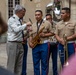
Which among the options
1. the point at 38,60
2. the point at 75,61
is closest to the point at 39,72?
the point at 38,60

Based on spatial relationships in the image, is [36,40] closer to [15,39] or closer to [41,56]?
[41,56]

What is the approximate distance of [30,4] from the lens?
86.7ft

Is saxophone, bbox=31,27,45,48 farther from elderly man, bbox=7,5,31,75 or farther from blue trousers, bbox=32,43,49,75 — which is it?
elderly man, bbox=7,5,31,75

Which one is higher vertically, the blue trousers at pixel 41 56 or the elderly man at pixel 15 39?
the elderly man at pixel 15 39

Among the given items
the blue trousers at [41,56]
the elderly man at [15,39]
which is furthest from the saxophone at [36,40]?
the elderly man at [15,39]

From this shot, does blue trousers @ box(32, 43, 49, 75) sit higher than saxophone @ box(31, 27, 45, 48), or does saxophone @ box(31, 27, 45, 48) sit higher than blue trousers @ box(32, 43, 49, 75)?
saxophone @ box(31, 27, 45, 48)

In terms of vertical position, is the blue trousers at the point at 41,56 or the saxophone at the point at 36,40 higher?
the saxophone at the point at 36,40

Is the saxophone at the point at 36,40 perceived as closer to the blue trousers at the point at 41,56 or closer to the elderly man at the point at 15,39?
the blue trousers at the point at 41,56

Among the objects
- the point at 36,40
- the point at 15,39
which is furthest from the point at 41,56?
the point at 15,39

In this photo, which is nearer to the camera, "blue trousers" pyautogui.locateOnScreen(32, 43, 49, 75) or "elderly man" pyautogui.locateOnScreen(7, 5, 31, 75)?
"elderly man" pyautogui.locateOnScreen(7, 5, 31, 75)

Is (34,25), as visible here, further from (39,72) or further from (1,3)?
(1,3)

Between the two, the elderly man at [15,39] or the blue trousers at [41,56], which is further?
the blue trousers at [41,56]

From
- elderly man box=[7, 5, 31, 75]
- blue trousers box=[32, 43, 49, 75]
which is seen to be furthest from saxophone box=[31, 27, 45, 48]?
elderly man box=[7, 5, 31, 75]

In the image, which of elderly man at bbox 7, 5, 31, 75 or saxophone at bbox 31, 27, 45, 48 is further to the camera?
saxophone at bbox 31, 27, 45, 48
